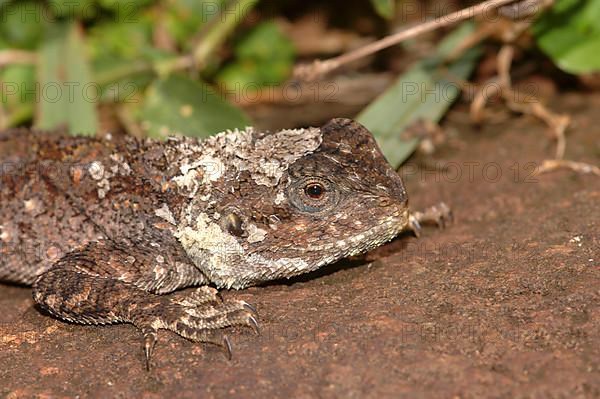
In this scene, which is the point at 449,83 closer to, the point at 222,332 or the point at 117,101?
the point at 117,101

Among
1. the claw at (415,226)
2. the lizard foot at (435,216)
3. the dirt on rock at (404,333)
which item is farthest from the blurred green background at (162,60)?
the dirt on rock at (404,333)

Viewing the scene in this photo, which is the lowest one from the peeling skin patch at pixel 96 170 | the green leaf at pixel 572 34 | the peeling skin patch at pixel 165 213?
the peeling skin patch at pixel 165 213

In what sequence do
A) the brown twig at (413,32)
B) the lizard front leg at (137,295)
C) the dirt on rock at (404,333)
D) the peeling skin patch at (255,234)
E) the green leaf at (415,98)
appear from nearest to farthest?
the dirt on rock at (404,333) < the lizard front leg at (137,295) < the peeling skin patch at (255,234) < the brown twig at (413,32) < the green leaf at (415,98)

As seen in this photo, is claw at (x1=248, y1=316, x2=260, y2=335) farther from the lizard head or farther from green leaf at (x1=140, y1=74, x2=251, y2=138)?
green leaf at (x1=140, y1=74, x2=251, y2=138)

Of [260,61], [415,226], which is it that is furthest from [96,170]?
[260,61]

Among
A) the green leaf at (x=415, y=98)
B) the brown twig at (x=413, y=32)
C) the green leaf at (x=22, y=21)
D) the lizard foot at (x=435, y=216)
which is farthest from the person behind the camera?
the green leaf at (x=22, y=21)

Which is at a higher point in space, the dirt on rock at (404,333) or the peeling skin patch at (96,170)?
the peeling skin patch at (96,170)

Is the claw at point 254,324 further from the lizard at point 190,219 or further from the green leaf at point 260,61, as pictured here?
the green leaf at point 260,61

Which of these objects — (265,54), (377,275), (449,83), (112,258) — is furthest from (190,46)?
(377,275)
